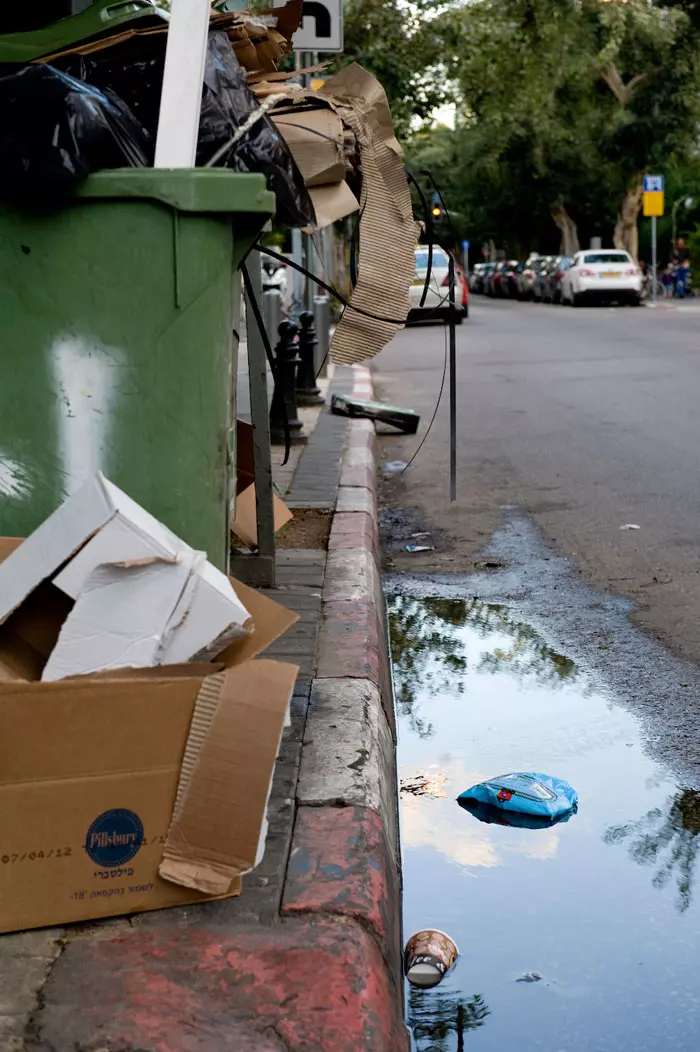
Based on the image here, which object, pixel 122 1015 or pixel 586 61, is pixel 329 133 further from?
pixel 586 61

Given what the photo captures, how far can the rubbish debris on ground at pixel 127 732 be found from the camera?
266 cm

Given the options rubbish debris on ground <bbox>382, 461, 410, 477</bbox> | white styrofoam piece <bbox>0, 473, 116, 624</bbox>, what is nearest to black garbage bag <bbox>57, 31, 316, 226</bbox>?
white styrofoam piece <bbox>0, 473, 116, 624</bbox>

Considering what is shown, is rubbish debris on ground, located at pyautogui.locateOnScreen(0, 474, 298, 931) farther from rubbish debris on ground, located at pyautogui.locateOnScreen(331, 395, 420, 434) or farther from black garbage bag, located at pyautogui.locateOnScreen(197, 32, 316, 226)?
rubbish debris on ground, located at pyautogui.locateOnScreen(331, 395, 420, 434)

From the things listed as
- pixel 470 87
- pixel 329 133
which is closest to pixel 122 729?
pixel 329 133

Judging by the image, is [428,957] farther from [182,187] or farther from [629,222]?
[629,222]

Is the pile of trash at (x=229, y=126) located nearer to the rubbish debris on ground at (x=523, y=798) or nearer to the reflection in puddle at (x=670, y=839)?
the rubbish debris on ground at (x=523, y=798)

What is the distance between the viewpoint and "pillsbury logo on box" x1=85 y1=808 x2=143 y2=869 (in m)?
2.71

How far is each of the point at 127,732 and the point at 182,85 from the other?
1.43 m

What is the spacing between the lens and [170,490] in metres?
3.14

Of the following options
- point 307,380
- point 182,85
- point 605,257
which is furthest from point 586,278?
point 182,85

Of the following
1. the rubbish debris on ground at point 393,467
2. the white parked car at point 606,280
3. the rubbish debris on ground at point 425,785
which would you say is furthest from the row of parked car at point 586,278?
the rubbish debris on ground at point 425,785

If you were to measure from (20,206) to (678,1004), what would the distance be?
7.16 feet

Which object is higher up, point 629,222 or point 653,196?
point 653,196

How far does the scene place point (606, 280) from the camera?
35.6 metres
